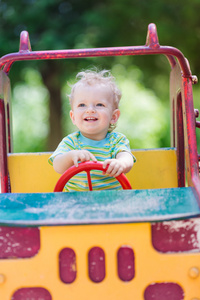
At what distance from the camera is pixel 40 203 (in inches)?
63.1

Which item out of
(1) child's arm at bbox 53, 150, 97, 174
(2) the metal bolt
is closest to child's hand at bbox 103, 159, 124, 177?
(1) child's arm at bbox 53, 150, 97, 174

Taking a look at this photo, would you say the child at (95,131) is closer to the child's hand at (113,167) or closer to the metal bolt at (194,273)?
the child's hand at (113,167)

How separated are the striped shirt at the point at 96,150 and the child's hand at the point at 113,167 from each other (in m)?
0.28

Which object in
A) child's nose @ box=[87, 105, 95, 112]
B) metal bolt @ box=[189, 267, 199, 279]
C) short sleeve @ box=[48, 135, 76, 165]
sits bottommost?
metal bolt @ box=[189, 267, 199, 279]

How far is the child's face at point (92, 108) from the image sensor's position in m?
2.11

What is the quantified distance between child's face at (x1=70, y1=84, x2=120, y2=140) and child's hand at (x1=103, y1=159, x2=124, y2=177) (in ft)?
1.22

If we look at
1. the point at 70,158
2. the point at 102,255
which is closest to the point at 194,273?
the point at 102,255

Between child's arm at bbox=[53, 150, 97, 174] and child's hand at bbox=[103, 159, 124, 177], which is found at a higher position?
child's arm at bbox=[53, 150, 97, 174]

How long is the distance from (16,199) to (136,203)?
0.45m

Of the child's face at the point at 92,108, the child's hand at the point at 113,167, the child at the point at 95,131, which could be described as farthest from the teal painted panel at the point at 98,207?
the child's face at the point at 92,108

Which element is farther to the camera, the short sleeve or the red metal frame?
the short sleeve

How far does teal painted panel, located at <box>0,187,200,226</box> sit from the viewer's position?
4.70ft

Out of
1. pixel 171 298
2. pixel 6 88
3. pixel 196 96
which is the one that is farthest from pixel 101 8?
pixel 196 96

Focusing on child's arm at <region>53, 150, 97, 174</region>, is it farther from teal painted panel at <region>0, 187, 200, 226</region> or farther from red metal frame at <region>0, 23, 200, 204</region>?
red metal frame at <region>0, 23, 200, 204</region>
